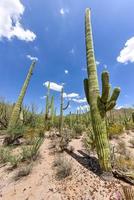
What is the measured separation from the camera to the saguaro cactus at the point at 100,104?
17.6 feet

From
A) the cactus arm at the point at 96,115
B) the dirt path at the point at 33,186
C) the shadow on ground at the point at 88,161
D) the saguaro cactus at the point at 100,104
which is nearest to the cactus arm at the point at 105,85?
the saguaro cactus at the point at 100,104

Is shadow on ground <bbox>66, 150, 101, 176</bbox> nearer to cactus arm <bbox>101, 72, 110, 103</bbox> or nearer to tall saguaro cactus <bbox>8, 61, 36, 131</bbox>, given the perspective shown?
cactus arm <bbox>101, 72, 110, 103</bbox>

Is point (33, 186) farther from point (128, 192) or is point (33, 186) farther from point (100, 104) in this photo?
point (100, 104)

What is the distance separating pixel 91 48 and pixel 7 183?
5.08 m

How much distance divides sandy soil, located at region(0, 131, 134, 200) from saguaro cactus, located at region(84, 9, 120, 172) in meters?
0.57

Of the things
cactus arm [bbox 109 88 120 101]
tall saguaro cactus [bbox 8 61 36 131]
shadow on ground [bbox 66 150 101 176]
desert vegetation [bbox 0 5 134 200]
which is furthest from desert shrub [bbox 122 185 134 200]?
→ tall saguaro cactus [bbox 8 61 36 131]

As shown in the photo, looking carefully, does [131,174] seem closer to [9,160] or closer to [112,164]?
[112,164]

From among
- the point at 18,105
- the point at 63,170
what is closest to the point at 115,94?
the point at 63,170

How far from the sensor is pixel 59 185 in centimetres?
516

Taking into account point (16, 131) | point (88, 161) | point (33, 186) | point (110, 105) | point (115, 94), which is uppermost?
point (115, 94)

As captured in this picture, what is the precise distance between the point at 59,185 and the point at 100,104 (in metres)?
2.55

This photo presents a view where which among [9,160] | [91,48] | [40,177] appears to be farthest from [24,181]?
[91,48]

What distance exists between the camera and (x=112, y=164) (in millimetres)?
5602

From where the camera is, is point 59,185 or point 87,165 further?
point 87,165
